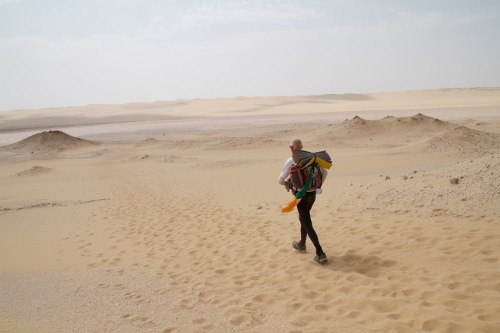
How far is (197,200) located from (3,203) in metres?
6.31

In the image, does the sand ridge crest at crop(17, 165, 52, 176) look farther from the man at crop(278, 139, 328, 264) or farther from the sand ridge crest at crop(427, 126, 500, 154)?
the sand ridge crest at crop(427, 126, 500, 154)

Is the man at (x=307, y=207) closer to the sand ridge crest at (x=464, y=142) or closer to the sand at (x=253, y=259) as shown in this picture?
the sand at (x=253, y=259)

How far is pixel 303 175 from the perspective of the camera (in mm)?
5086

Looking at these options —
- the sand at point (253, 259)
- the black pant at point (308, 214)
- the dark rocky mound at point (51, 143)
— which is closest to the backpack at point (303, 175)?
the black pant at point (308, 214)

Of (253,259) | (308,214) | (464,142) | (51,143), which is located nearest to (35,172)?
(51,143)

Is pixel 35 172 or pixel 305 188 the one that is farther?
pixel 35 172

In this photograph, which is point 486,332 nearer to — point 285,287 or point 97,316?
point 285,287

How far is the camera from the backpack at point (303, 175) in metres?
5.08

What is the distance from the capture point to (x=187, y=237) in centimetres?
751

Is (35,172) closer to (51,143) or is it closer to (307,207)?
(51,143)

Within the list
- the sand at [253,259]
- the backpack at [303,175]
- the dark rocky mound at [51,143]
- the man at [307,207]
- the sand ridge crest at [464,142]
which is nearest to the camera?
the sand at [253,259]

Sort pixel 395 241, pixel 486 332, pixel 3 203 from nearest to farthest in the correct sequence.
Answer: pixel 486 332 < pixel 395 241 < pixel 3 203

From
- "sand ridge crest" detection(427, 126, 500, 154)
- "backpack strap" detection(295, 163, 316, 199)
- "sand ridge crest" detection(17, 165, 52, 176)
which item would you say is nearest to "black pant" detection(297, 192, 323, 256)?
"backpack strap" detection(295, 163, 316, 199)

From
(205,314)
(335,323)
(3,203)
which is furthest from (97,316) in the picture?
(3,203)
